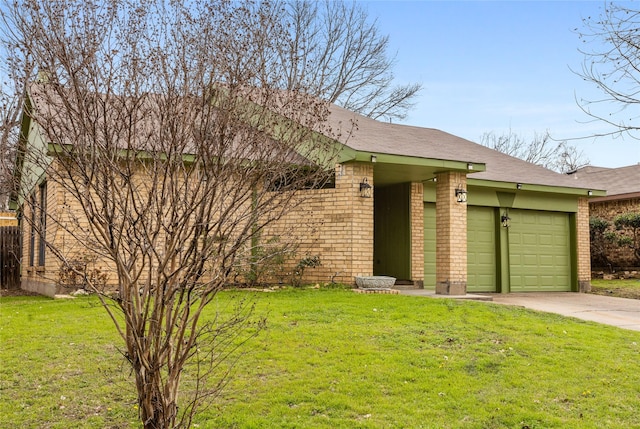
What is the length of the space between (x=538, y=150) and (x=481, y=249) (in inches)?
874

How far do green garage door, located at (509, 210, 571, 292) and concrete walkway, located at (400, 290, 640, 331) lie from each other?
0.57 m

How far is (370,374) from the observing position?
20.7ft

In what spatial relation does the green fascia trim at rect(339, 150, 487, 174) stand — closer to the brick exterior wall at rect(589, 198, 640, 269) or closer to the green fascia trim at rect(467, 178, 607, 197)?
the green fascia trim at rect(467, 178, 607, 197)

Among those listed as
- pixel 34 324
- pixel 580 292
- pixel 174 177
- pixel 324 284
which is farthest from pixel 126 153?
pixel 580 292

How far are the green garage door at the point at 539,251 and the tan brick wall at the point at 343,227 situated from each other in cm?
530

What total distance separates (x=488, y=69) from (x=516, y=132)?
20891 millimetres

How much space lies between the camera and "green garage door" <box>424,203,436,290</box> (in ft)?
46.7

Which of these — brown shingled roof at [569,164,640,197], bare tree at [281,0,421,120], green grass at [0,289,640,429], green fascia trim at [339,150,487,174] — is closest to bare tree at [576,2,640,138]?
green grass at [0,289,640,429]

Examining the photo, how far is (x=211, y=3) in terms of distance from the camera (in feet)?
14.9

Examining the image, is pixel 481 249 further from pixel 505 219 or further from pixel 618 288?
pixel 618 288

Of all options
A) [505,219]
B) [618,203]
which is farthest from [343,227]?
[618,203]

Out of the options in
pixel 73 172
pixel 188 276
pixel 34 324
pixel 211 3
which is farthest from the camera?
pixel 34 324

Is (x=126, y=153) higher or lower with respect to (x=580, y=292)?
higher

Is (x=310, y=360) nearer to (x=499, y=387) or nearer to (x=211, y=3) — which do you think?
(x=499, y=387)
